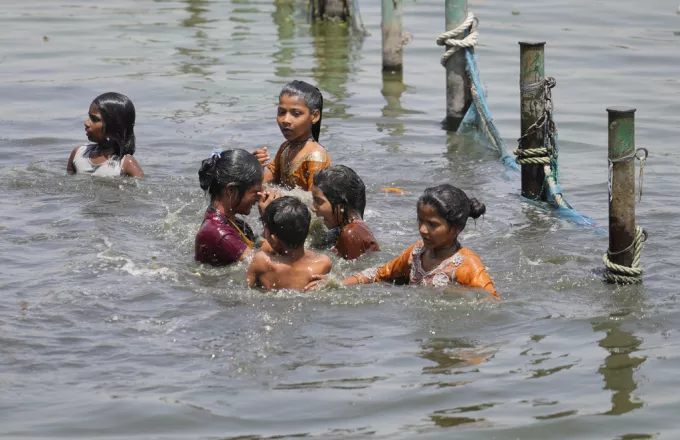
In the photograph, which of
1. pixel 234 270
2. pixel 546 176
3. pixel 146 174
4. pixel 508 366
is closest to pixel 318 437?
pixel 508 366

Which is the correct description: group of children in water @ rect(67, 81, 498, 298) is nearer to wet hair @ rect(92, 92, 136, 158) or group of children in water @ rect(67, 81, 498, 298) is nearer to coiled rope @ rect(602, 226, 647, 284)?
coiled rope @ rect(602, 226, 647, 284)

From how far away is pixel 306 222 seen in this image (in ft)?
20.6

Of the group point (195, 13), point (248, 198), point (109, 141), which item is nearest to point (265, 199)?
point (248, 198)

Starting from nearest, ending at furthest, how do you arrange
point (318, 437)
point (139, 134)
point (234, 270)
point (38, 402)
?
point (318, 437)
point (38, 402)
point (234, 270)
point (139, 134)

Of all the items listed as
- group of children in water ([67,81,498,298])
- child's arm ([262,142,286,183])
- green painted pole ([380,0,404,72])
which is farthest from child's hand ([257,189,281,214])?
green painted pole ([380,0,404,72])

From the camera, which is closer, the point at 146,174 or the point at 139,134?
the point at 146,174

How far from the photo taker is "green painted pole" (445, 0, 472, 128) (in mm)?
10688

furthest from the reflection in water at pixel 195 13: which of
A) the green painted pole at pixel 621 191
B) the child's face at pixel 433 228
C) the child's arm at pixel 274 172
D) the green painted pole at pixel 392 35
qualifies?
the child's face at pixel 433 228

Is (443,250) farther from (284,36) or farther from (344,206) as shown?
(284,36)

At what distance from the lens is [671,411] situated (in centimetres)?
504

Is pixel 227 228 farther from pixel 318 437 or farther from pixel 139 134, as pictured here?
Answer: pixel 139 134

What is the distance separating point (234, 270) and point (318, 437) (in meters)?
2.29

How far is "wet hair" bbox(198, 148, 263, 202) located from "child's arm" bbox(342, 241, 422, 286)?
0.90m

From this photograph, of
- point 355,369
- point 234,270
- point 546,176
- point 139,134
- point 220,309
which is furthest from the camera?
point 139,134
